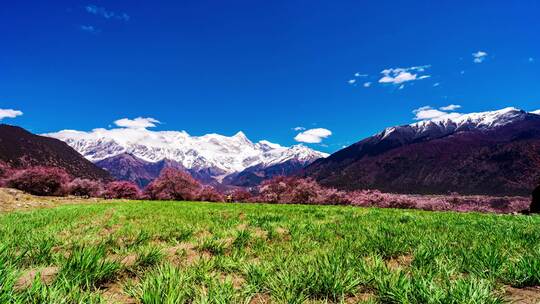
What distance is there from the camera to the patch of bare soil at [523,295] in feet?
11.0

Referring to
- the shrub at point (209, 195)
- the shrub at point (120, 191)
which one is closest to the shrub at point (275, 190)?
the shrub at point (209, 195)

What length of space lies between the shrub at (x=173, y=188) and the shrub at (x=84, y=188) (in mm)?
10182

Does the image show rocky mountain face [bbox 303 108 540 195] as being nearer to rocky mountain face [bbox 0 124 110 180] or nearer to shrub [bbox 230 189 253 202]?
shrub [bbox 230 189 253 202]

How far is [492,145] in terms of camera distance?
465ft

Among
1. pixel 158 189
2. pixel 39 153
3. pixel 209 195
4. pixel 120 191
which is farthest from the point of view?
pixel 39 153

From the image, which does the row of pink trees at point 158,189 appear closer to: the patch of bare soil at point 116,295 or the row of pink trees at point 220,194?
the row of pink trees at point 220,194

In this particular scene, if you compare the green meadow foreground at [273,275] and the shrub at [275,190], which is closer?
the green meadow foreground at [273,275]

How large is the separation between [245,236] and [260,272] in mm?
2855

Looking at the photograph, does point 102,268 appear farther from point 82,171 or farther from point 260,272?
point 82,171

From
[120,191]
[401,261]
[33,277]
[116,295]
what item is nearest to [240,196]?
[120,191]

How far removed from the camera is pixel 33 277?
3.62m

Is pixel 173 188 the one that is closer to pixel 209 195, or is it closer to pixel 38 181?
pixel 209 195

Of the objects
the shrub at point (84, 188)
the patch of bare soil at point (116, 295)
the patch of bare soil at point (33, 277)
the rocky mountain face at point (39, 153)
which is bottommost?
the patch of bare soil at point (116, 295)

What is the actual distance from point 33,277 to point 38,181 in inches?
2141
